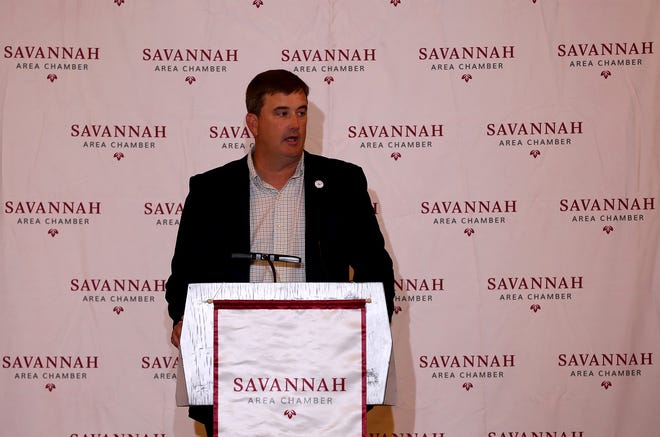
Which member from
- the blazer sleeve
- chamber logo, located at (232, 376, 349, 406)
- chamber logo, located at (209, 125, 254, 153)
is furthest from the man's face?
chamber logo, located at (209, 125, 254, 153)

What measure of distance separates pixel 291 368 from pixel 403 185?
2121 millimetres

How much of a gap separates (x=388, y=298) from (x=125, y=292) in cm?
181

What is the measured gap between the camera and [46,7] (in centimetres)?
430

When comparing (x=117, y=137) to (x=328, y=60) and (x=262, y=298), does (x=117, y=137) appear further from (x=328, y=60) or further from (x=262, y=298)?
(x=262, y=298)

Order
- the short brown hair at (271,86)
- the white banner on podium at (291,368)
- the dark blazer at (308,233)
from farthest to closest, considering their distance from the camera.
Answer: the short brown hair at (271,86) → the dark blazer at (308,233) → the white banner on podium at (291,368)

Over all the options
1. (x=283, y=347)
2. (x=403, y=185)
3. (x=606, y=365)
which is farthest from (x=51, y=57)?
(x=606, y=365)

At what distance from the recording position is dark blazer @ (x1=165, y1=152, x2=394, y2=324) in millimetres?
2982

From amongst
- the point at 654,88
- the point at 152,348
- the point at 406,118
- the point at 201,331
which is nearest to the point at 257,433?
the point at 201,331

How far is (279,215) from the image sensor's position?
306 cm

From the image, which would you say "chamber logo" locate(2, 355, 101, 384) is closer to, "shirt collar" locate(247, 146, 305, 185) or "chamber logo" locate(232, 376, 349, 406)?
"shirt collar" locate(247, 146, 305, 185)

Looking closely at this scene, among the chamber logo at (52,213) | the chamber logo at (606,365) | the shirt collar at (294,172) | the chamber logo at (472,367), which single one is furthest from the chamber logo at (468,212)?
the chamber logo at (52,213)

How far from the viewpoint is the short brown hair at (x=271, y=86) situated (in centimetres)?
310

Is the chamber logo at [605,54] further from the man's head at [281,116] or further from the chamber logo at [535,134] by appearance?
the man's head at [281,116]

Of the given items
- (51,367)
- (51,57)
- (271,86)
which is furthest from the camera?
(51,57)
